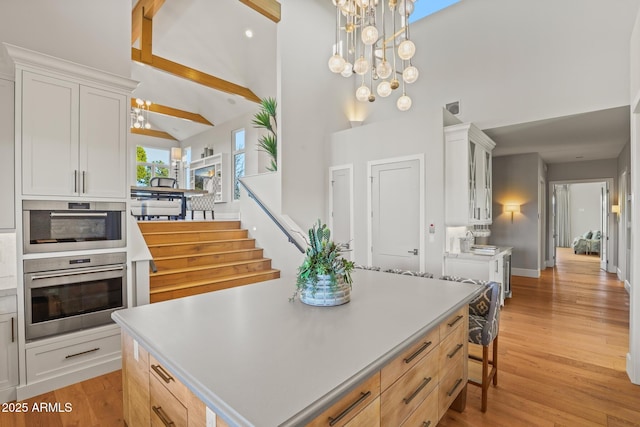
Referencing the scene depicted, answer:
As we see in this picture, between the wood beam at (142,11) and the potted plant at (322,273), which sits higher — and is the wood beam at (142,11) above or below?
above

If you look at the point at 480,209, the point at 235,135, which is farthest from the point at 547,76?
the point at 235,135

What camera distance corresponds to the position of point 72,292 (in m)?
2.71

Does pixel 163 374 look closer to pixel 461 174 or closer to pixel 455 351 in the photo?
pixel 455 351

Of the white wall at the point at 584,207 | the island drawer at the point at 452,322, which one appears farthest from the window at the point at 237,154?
the white wall at the point at 584,207

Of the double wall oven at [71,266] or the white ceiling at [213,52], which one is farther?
the white ceiling at [213,52]

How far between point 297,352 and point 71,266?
101 inches

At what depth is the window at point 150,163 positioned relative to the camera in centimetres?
1093

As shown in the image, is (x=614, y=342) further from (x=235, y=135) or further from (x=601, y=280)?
(x=235, y=135)

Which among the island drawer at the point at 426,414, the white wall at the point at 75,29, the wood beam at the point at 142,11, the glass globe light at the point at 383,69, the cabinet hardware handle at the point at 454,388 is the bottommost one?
the cabinet hardware handle at the point at 454,388

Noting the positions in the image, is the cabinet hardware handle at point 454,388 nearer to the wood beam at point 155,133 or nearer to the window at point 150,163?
the window at point 150,163

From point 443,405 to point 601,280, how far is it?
7.23 meters

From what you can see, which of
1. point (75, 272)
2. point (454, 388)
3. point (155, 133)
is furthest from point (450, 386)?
point (155, 133)

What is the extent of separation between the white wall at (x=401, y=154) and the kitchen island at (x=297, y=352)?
233cm

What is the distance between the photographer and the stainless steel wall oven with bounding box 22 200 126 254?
8.28 feet
